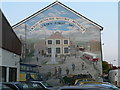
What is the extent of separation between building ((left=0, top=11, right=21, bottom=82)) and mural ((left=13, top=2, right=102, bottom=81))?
310 inches

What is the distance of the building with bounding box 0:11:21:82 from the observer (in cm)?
2375

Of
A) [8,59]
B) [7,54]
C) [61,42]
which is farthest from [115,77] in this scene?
[7,54]

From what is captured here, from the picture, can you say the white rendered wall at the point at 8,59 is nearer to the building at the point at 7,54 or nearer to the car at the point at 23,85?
the building at the point at 7,54

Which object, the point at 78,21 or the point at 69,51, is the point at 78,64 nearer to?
the point at 69,51

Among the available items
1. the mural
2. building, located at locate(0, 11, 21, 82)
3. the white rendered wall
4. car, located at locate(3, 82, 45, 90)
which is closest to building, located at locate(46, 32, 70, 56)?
the mural

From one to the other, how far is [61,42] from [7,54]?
13081 millimetres

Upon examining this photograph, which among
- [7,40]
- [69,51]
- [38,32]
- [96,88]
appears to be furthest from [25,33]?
[96,88]

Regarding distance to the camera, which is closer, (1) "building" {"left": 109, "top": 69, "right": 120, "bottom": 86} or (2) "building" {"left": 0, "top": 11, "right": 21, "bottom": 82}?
(2) "building" {"left": 0, "top": 11, "right": 21, "bottom": 82}

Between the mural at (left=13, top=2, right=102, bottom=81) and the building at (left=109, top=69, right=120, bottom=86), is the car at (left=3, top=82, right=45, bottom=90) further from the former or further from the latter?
the building at (left=109, top=69, right=120, bottom=86)

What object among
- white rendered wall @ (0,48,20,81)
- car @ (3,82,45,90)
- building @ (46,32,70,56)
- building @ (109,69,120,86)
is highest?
building @ (46,32,70,56)

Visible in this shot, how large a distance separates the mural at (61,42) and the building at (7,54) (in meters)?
7.88

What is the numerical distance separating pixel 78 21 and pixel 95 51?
197 inches

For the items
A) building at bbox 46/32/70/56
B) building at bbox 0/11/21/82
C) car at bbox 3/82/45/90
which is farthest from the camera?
building at bbox 46/32/70/56

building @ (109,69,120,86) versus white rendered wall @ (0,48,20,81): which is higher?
white rendered wall @ (0,48,20,81)
